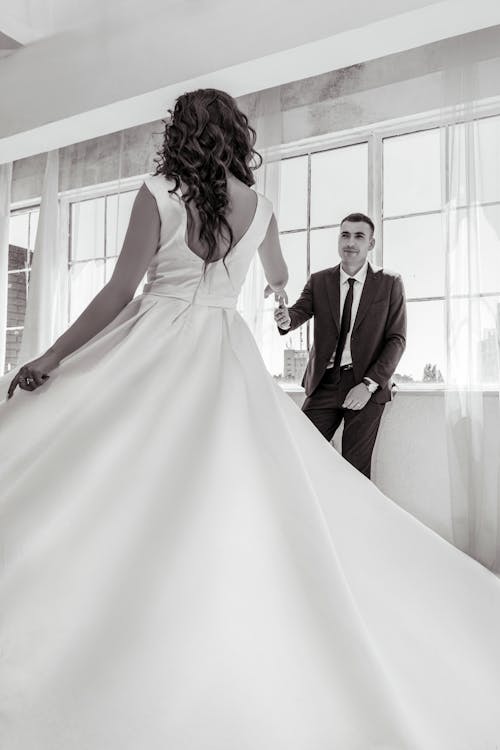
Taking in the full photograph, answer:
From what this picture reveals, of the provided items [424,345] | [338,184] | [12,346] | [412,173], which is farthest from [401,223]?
[12,346]

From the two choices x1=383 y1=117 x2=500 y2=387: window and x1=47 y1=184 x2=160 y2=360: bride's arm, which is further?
x1=383 y1=117 x2=500 y2=387: window

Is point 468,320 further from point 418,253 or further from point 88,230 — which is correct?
point 88,230

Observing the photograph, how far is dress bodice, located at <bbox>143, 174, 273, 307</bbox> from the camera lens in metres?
1.63

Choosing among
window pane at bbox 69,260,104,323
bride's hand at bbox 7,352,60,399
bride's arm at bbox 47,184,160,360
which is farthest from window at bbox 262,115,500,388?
bride's hand at bbox 7,352,60,399

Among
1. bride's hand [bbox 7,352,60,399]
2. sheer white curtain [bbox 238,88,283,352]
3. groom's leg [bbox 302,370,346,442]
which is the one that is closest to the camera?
bride's hand [bbox 7,352,60,399]

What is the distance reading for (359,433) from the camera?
10.5ft

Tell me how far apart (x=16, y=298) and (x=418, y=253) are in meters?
4.03

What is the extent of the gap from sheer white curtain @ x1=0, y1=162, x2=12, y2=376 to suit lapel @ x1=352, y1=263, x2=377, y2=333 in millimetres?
4097

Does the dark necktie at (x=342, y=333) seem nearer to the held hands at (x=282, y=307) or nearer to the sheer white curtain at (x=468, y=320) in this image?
the held hands at (x=282, y=307)

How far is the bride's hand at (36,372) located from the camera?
1.61m

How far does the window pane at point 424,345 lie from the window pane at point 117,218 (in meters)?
2.46

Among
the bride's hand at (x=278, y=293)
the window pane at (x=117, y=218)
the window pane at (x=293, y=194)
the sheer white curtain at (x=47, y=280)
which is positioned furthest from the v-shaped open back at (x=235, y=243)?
the sheer white curtain at (x=47, y=280)

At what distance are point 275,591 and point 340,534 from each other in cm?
30

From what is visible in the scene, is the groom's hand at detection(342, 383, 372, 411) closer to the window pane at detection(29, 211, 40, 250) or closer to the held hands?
the held hands
